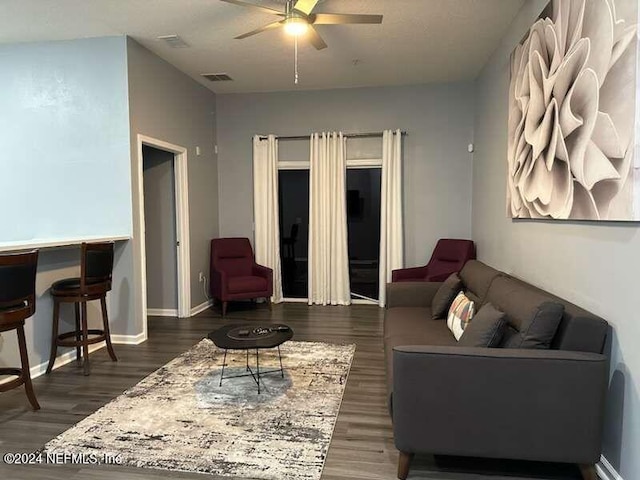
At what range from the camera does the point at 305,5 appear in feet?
10.1

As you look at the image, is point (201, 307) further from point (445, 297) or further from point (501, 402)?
point (501, 402)

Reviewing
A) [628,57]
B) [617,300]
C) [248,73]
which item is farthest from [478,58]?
[617,300]

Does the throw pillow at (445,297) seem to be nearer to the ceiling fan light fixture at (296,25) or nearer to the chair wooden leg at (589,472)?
the chair wooden leg at (589,472)

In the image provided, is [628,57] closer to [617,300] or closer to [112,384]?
[617,300]

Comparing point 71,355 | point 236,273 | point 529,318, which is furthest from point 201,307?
point 529,318

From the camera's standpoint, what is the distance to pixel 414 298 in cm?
405

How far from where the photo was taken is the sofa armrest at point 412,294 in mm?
4035

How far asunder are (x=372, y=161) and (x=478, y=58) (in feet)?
6.02

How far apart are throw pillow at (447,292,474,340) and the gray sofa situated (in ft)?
2.85

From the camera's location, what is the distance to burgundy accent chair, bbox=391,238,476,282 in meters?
5.26

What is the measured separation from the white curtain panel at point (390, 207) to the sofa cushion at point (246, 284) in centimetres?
165

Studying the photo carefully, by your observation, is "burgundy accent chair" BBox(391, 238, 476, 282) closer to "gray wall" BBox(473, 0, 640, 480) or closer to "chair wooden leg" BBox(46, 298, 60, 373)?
"gray wall" BBox(473, 0, 640, 480)

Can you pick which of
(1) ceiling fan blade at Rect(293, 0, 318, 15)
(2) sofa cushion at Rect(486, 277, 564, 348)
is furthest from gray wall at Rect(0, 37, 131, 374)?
(2) sofa cushion at Rect(486, 277, 564, 348)

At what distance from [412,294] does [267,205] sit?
285 centimetres
